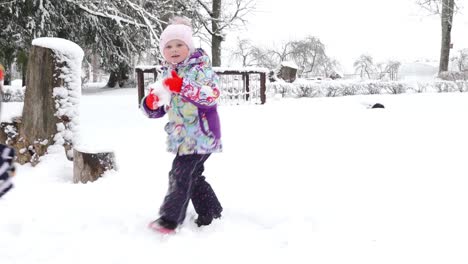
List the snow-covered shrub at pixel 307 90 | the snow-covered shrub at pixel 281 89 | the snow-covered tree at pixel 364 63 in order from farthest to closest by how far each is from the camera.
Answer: the snow-covered tree at pixel 364 63
the snow-covered shrub at pixel 307 90
the snow-covered shrub at pixel 281 89

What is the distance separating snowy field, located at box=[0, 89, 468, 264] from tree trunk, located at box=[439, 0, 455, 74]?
1979 cm

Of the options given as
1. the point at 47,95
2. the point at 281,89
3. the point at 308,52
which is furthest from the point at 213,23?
the point at 308,52

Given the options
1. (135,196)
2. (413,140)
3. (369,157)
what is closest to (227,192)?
(135,196)

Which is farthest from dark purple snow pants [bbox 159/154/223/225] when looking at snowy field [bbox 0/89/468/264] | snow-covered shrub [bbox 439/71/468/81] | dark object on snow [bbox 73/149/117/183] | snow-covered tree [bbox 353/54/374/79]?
snow-covered tree [bbox 353/54/374/79]

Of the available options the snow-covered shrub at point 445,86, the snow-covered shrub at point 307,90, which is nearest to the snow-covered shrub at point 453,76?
the snow-covered shrub at point 445,86

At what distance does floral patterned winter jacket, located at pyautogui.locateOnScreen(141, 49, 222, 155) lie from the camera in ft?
8.54

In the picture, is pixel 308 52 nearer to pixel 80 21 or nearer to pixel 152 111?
pixel 80 21

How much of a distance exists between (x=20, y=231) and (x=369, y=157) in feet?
11.5

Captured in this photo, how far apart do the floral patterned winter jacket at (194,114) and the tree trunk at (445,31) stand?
23.8 meters

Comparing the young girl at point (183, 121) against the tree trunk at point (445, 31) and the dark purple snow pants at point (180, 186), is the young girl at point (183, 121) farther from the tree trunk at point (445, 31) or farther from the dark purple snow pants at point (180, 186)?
the tree trunk at point (445, 31)

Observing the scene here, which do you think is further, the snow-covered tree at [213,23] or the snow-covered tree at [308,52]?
the snow-covered tree at [308,52]

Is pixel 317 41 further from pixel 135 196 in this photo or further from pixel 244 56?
pixel 135 196

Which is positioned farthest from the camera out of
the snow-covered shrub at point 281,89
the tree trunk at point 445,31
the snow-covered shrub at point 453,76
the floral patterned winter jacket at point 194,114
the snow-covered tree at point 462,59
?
the snow-covered tree at point 462,59

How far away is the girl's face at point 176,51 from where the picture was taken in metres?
2.66
